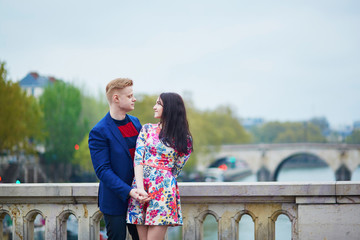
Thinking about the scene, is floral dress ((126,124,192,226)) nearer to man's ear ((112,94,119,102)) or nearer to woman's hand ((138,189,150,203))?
woman's hand ((138,189,150,203))

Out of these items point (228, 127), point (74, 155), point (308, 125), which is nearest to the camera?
point (74, 155)

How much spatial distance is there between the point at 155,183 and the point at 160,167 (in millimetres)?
108

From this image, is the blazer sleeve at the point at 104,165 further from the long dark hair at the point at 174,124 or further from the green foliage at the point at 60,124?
the green foliage at the point at 60,124

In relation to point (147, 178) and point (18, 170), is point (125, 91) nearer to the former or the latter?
point (147, 178)

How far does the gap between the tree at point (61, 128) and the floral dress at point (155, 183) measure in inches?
1211

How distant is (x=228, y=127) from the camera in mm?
59750

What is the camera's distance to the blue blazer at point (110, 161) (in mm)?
3479

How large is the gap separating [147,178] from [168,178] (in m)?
0.14

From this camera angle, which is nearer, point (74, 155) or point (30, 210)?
point (30, 210)

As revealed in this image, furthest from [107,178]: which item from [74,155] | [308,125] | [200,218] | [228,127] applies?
[308,125]

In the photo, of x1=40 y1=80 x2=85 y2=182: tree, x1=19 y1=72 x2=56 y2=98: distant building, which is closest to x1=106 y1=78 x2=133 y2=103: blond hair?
x1=40 y1=80 x2=85 y2=182: tree

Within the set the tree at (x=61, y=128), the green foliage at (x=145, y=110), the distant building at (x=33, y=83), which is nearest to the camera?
the green foliage at (x=145, y=110)

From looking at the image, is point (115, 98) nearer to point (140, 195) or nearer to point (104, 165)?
point (104, 165)

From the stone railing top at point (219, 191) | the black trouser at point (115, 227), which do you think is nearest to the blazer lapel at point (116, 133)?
the black trouser at point (115, 227)
